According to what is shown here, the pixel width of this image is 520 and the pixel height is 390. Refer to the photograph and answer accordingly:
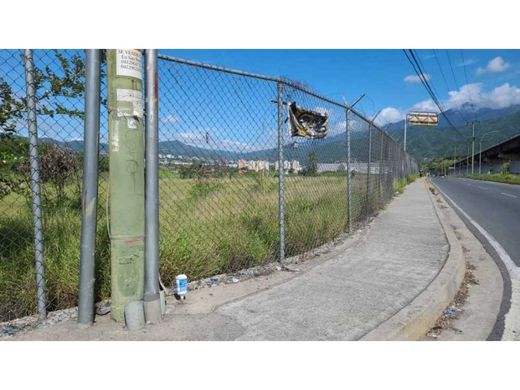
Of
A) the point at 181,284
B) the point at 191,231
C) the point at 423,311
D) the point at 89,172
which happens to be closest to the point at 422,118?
the point at 191,231

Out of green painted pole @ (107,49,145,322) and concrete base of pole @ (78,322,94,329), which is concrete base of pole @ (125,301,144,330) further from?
concrete base of pole @ (78,322,94,329)

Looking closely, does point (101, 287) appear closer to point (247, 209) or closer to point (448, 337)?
point (247, 209)

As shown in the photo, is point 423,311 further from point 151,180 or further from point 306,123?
point 306,123

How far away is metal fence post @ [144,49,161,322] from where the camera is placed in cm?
286

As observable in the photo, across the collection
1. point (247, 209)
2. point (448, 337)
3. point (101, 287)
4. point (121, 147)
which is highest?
point (121, 147)

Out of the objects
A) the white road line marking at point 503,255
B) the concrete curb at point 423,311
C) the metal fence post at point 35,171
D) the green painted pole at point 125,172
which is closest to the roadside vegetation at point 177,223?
the metal fence post at point 35,171

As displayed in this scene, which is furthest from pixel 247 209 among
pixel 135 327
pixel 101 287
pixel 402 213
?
pixel 402 213

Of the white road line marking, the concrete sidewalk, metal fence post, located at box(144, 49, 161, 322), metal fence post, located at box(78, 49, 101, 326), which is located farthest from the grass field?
the white road line marking

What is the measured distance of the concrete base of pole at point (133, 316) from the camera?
8.85ft

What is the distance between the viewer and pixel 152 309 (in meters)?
2.83

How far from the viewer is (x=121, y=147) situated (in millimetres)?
2711

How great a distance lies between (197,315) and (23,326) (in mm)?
1305

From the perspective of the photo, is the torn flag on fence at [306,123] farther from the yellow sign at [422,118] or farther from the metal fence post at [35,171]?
the yellow sign at [422,118]
